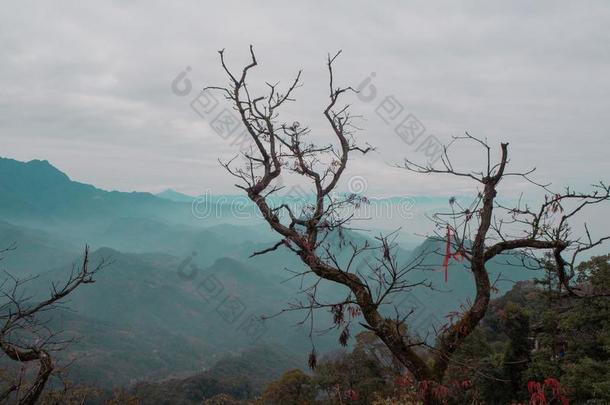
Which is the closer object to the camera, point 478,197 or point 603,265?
point 478,197

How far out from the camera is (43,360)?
18.9 ft

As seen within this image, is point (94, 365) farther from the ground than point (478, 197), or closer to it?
closer to it

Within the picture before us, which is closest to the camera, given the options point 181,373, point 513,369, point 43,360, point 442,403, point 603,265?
point 442,403

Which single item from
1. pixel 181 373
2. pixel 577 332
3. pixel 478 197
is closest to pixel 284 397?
pixel 577 332

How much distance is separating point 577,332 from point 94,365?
165174mm

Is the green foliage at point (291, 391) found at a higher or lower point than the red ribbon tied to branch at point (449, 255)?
lower

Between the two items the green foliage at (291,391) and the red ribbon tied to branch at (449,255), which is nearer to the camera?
the red ribbon tied to branch at (449,255)

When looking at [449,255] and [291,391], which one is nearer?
[449,255]

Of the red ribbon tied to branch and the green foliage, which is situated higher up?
the red ribbon tied to branch

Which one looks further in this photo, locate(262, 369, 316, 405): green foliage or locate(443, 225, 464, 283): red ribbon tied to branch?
locate(262, 369, 316, 405): green foliage

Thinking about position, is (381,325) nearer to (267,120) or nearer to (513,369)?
(267,120)

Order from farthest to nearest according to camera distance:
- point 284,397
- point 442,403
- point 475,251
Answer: point 284,397 < point 475,251 < point 442,403

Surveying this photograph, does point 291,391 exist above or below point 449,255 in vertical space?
below

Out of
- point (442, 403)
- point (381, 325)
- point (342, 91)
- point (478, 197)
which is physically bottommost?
point (442, 403)
